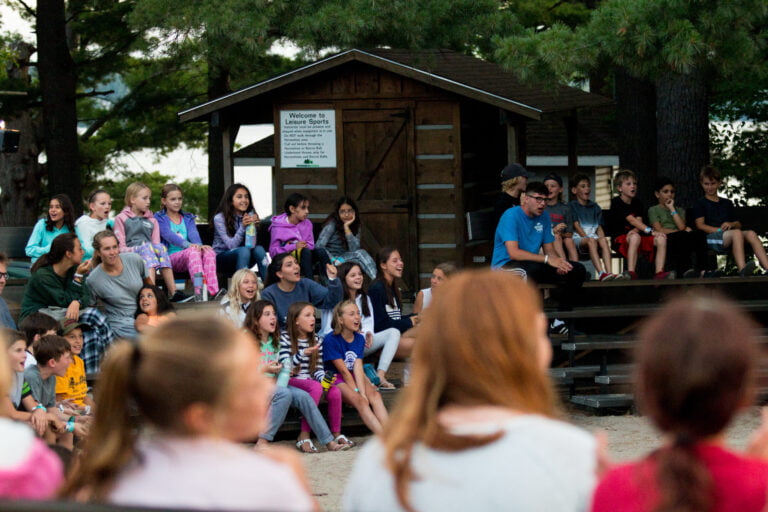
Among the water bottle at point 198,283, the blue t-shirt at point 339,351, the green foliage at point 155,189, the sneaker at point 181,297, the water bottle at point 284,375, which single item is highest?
the green foliage at point 155,189

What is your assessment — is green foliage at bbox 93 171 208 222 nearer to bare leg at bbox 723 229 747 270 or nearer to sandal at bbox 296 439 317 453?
bare leg at bbox 723 229 747 270

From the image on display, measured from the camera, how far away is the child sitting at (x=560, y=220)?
10.7 metres

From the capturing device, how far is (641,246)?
11.0m

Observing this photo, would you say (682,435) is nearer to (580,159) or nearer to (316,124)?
(316,124)

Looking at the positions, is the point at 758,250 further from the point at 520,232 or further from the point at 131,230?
the point at 131,230

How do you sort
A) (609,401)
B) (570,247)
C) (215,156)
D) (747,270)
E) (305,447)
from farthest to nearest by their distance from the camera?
(215,156)
(570,247)
(747,270)
(609,401)
(305,447)

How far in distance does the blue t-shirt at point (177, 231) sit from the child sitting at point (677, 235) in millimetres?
4476

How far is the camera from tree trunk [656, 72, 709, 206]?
1378 cm

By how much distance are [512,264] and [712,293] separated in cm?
205

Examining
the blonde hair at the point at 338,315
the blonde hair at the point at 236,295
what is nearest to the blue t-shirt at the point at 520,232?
the blonde hair at the point at 338,315

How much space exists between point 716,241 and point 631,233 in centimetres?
91

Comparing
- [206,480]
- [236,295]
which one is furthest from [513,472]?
[236,295]

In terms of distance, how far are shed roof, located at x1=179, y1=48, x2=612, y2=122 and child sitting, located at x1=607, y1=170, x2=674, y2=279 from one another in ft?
3.94

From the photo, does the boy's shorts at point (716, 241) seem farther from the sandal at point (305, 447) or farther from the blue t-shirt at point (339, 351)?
the sandal at point (305, 447)
